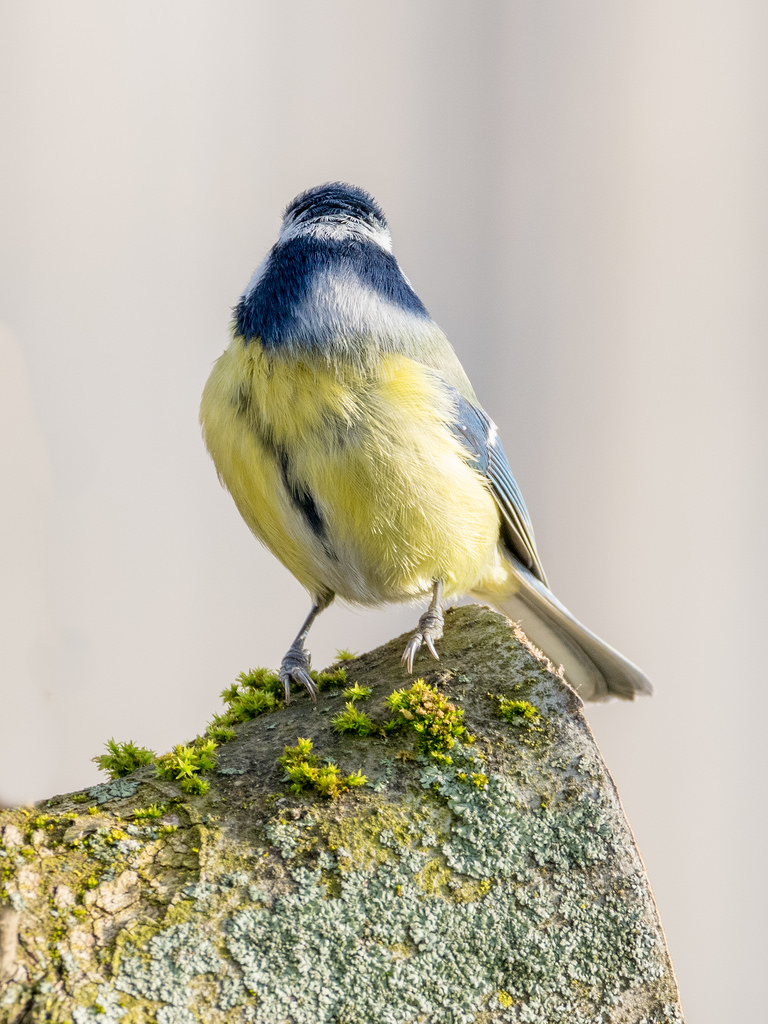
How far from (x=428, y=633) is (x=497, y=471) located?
0.49m

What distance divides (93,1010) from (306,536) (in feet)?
3.15

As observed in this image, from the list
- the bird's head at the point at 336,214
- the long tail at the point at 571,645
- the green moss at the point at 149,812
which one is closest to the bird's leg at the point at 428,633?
the long tail at the point at 571,645

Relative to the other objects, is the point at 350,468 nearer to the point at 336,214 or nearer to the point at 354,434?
the point at 354,434

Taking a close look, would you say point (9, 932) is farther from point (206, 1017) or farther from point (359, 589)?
point (359, 589)

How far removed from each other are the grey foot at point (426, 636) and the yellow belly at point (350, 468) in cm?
13

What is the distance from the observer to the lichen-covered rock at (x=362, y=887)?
1052 mm

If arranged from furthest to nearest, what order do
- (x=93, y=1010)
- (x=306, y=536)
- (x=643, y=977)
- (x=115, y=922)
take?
1. (x=306, y=536)
2. (x=643, y=977)
3. (x=115, y=922)
4. (x=93, y=1010)

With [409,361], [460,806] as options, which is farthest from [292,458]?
[460,806]

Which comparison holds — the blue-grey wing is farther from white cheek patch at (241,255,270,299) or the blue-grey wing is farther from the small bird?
white cheek patch at (241,255,270,299)

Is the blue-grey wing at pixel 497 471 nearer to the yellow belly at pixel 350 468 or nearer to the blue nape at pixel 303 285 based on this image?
the yellow belly at pixel 350 468

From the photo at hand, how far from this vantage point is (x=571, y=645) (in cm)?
202

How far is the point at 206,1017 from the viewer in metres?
1.03

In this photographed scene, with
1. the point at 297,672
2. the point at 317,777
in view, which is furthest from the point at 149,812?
the point at 297,672

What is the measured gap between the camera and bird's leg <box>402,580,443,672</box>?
5.18ft
